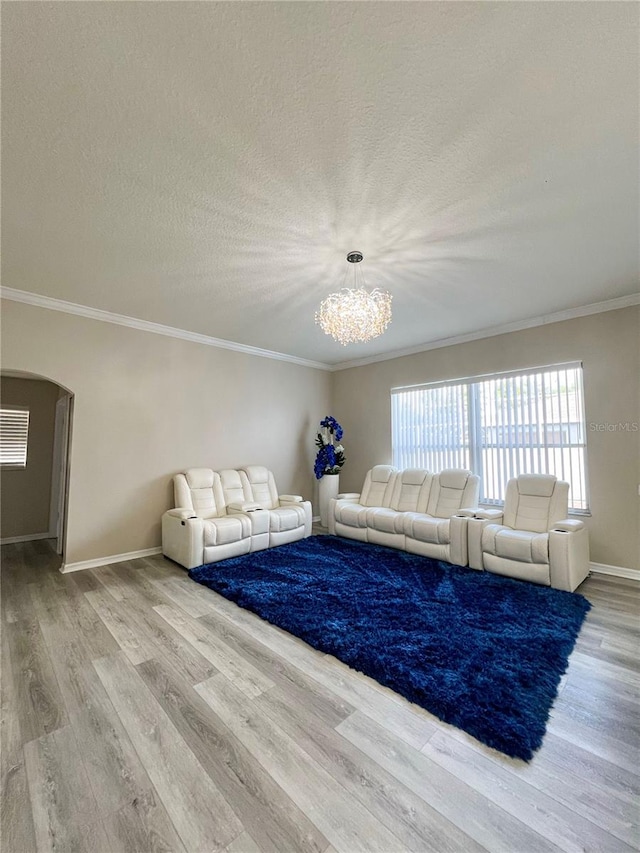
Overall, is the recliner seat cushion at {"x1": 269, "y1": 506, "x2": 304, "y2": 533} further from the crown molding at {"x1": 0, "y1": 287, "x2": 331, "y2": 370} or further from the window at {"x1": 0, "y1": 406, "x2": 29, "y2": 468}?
the window at {"x1": 0, "y1": 406, "x2": 29, "y2": 468}

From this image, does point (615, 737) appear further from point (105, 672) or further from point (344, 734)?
point (105, 672)

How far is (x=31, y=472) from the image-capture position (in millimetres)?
5168

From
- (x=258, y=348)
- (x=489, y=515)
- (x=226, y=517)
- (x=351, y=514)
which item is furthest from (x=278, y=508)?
(x=489, y=515)

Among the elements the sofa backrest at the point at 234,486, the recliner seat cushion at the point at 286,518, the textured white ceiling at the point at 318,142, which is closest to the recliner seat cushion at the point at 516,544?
the recliner seat cushion at the point at 286,518

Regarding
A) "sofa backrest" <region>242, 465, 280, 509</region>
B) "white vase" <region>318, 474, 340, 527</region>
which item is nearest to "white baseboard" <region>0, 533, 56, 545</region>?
"sofa backrest" <region>242, 465, 280, 509</region>

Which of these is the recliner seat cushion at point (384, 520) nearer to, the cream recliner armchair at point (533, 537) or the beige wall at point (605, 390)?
the cream recliner armchair at point (533, 537)

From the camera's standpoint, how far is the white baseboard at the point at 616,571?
3.39 metres

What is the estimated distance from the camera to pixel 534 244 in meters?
2.62

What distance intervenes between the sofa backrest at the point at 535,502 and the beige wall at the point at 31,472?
646cm

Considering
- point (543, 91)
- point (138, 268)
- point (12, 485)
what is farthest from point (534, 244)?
point (12, 485)

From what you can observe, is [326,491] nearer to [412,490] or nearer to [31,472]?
[412,490]

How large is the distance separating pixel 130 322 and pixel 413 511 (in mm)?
4290

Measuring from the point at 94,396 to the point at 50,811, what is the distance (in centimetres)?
350

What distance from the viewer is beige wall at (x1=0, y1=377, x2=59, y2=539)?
4938 mm
